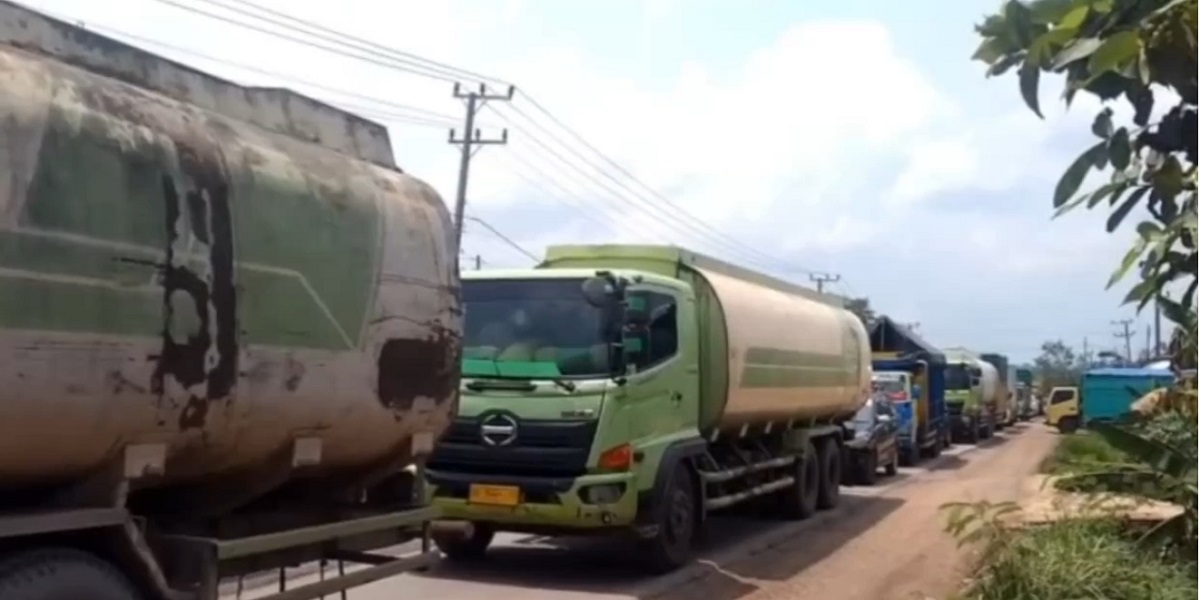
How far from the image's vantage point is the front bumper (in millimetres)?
10930

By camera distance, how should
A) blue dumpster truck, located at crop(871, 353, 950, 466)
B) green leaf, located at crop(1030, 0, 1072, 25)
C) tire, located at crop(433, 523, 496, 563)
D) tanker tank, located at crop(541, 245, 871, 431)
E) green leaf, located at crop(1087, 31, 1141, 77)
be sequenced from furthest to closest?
blue dumpster truck, located at crop(871, 353, 950, 466)
tanker tank, located at crop(541, 245, 871, 431)
tire, located at crop(433, 523, 496, 563)
green leaf, located at crop(1030, 0, 1072, 25)
green leaf, located at crop(1087, 31, 1141, 77)

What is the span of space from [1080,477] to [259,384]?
17.7 ft

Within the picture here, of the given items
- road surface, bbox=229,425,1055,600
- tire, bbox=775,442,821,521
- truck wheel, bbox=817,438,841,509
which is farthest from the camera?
truck wheel, bbox=817,438,841,509

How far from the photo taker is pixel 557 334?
11.5m

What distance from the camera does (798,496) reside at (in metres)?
16.4

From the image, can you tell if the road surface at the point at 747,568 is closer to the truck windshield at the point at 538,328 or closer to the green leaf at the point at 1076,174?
the truck windshield at the point at 538,328

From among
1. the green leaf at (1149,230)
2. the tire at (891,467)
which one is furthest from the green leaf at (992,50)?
the tire at (891,467)

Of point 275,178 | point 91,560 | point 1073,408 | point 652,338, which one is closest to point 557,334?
point 652,338

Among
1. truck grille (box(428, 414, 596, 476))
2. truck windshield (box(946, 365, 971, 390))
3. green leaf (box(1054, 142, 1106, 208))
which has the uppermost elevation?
truck windshield (box(946, 365, 971, 390))

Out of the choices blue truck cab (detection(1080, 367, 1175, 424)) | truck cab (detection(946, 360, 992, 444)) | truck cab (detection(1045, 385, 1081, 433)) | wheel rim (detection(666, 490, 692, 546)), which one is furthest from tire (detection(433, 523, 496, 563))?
truck cab (detection(1045, 385, 1081, 433))

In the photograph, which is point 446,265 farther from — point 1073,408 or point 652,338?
point 1073,408

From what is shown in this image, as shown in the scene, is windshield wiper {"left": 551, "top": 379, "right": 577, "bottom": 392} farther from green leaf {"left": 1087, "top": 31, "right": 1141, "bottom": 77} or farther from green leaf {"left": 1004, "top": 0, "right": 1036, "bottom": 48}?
green leaf {"left": 1087, "top": 31, "right": 1141, "bottom": 77}

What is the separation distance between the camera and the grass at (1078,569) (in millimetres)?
7820

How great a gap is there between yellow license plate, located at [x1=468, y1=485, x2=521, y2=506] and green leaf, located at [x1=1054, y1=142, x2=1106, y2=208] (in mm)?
7808
